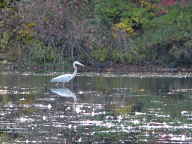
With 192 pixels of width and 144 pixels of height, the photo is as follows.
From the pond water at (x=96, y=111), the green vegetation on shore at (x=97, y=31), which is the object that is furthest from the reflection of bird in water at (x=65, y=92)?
the green vegetation on shore at (x=97, y=31)

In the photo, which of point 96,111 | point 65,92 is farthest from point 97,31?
point 96,111

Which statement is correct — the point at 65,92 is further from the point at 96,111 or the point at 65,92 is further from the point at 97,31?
the point at 97,31

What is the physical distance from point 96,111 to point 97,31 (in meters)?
15.2

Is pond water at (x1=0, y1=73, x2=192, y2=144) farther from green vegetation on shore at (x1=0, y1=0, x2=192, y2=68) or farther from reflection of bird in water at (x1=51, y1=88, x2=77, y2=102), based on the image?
green vegetation on shore at (x1=0, y1=0, x2=192, y2=68)

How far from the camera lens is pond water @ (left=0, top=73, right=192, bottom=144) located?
12.1 metres

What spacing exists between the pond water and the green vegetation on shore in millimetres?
6266

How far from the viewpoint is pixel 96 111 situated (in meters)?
15.1

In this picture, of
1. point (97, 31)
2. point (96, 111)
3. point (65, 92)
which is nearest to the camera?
point (96, 111)

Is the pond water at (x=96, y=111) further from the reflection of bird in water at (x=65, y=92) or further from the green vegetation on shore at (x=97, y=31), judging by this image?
the green vegetation on shore at (x=97, y=31)

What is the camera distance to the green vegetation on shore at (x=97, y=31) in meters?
29.2

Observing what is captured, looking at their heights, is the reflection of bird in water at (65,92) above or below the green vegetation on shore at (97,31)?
below

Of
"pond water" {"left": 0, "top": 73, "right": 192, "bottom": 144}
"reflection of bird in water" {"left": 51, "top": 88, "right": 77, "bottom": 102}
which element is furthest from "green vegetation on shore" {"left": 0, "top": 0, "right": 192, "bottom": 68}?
"reflection of bird in water" {"left": 51, "top": 88, "right": 77, "bottom": 102}

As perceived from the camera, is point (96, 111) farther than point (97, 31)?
No

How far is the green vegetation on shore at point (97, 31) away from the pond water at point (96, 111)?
6.27 meters
